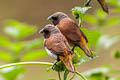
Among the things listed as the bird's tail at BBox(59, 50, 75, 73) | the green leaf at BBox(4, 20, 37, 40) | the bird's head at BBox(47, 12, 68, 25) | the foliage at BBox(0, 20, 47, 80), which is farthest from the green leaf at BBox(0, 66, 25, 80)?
the bird's tail at BBox(59, 50, 75, 73)

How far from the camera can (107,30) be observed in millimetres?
3588

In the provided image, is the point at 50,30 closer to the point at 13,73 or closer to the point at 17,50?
the point at 13,73

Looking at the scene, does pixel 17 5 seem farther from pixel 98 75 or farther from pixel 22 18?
pixel 98 75

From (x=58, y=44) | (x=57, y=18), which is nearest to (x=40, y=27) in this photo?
(x=57, y=18)

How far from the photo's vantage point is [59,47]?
817 mm

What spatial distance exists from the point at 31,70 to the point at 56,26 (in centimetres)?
320

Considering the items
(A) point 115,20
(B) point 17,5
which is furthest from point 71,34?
(B) point 17,5

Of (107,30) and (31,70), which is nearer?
(107,30)

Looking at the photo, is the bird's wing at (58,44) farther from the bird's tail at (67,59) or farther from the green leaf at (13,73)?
the green leaf at (13,73)

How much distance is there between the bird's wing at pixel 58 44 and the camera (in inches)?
32.2

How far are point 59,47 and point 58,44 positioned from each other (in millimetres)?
11

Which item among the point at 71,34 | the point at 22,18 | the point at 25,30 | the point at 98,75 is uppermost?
the point at 22,18

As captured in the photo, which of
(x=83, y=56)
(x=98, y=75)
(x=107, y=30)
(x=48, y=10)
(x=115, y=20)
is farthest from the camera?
(x=48, y=10)

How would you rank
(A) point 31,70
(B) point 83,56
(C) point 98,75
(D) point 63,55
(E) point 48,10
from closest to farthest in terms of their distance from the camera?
(D) point 63,55
(B) point 83,56
(C) point 98,75
(A) point 31,70
(E) point 48,10
